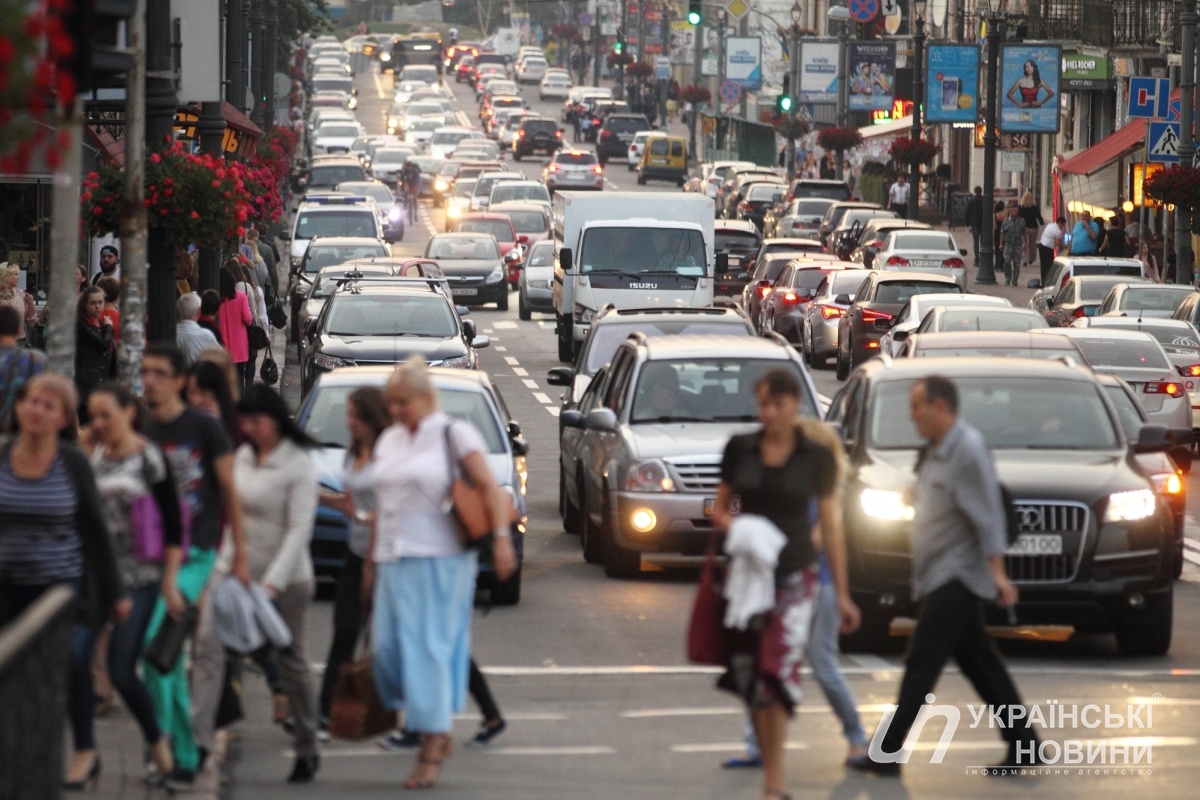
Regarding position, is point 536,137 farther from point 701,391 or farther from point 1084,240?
point 701,391

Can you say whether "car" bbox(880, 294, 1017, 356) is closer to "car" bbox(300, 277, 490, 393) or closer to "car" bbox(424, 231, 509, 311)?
"car" bbox(300, 277, 490, 393)

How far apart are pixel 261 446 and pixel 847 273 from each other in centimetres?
2594

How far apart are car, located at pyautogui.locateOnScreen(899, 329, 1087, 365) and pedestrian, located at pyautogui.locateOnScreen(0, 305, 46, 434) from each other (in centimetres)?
787

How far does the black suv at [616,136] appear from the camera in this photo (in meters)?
93.9

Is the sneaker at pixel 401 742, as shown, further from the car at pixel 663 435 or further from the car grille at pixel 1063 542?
the car at pixel 663 435

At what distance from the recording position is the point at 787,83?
76.4 m

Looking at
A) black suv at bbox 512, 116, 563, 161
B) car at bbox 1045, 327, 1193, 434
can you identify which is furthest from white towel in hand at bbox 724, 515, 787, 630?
black suv at bbox 512, 116, 563, 161

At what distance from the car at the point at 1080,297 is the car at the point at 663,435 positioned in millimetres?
14937

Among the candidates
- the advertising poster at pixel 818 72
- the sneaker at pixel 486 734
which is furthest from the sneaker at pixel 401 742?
the advertising poster at pixel 818 72

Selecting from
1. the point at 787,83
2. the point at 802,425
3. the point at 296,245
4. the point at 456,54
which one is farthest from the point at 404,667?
the point at 456,54

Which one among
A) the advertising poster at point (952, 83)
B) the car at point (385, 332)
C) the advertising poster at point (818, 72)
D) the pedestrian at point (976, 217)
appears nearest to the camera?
the car at point (385, 332)

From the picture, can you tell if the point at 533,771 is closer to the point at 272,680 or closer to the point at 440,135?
the point at 272,680

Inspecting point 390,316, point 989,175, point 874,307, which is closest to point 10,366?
point 390,316

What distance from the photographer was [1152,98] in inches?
1572
